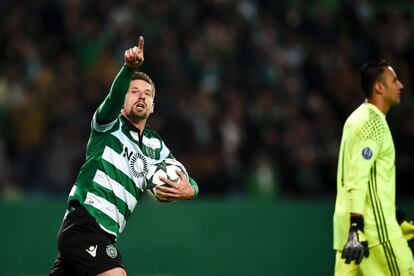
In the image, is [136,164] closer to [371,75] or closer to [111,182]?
[111,182]

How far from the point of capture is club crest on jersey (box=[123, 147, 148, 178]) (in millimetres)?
6688

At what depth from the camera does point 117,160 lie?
6652mm

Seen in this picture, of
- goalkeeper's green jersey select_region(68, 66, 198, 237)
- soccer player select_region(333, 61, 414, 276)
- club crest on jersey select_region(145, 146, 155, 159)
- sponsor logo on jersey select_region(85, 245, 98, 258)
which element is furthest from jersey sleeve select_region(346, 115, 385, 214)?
sponsor logo on jersey select_region(85, 245, 98, 258)

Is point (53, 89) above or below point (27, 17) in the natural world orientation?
below

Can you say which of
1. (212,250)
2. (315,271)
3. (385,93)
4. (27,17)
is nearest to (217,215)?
(212,250)

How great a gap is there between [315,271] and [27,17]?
539 centimetres

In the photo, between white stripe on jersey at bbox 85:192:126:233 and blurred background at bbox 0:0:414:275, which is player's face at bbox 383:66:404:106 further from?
blurred background at bbox 0:0:414:275

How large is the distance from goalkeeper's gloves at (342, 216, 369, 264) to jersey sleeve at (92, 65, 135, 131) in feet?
6.19

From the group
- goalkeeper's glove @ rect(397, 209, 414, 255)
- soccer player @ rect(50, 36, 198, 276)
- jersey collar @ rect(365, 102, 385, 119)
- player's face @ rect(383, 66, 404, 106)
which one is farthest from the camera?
goalkeeper's glove @ rect(397, 209, 414, 255)

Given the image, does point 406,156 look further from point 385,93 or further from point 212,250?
point 385,93

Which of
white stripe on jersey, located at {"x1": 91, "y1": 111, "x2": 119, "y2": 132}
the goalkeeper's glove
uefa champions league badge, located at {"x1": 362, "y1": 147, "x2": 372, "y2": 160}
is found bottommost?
the goalkeeper's glove

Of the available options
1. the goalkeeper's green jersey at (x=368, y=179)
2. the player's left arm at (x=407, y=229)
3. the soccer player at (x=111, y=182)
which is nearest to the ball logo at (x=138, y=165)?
the soccer player at (x=111, y=182)

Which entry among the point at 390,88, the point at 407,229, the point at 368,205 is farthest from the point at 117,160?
the point at 407,229

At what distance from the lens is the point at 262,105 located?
12891 millimetres
